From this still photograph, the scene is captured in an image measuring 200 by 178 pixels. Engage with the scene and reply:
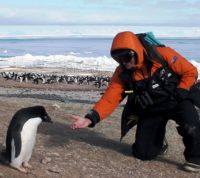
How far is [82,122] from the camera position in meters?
4.82

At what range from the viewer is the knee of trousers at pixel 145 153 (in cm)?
530

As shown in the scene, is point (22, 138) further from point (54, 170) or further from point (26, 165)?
point (54, 170)

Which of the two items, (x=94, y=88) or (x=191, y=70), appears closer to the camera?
(x=191, y=70)

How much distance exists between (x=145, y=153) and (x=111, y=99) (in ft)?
2.25

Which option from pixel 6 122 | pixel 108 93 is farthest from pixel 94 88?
pixel 108 93

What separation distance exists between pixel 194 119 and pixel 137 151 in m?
0.73

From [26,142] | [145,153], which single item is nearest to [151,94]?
[145,153]

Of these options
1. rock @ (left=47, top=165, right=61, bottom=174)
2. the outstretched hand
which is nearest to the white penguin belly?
rock @ (left=47, top=165, right=61, bottom=174)

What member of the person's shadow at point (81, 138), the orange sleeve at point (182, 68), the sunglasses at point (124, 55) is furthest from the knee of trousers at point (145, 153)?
the sunglasses at point (124, 55)

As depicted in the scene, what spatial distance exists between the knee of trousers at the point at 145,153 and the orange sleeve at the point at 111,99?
57 centimetres

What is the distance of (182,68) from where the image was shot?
15.8 feet

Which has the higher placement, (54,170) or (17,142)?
(17,142)

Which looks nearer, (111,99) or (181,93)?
(181,93)

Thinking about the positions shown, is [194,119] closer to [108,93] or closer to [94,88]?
[108,93]
